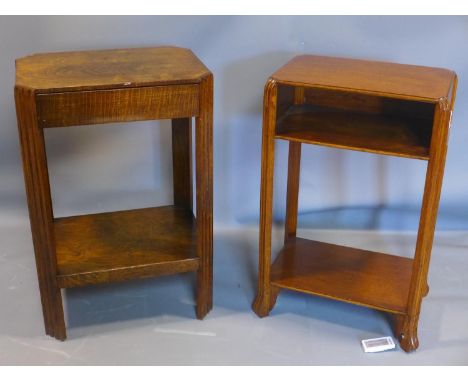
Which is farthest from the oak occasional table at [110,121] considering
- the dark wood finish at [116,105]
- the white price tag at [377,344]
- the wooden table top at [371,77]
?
the white price tag at [377,344]

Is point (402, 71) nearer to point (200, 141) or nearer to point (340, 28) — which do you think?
point (340, 28)

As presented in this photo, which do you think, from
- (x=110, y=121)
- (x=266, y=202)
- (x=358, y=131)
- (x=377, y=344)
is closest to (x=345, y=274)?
(x=377, y=344)

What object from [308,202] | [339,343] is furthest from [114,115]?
[308,202]

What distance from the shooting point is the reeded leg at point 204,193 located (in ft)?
5.75

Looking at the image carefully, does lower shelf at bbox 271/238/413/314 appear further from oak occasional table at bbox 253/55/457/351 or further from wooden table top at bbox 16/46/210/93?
wooden table top at bbox 16/46/210/93

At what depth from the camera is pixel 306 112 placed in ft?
6.63

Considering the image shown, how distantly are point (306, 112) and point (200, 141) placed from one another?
40 cm

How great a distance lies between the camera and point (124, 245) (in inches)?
81.4

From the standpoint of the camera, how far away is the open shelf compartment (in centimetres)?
176

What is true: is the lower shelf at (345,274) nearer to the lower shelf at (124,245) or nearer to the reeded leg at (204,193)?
the reeded leg at (204,193)

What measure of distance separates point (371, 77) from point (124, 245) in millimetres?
912

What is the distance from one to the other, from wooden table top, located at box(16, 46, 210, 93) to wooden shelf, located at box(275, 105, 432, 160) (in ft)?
1.09

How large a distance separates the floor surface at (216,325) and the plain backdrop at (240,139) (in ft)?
1.06

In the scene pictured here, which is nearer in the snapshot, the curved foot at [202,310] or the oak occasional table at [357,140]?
the oak occasional table at [357,140]
